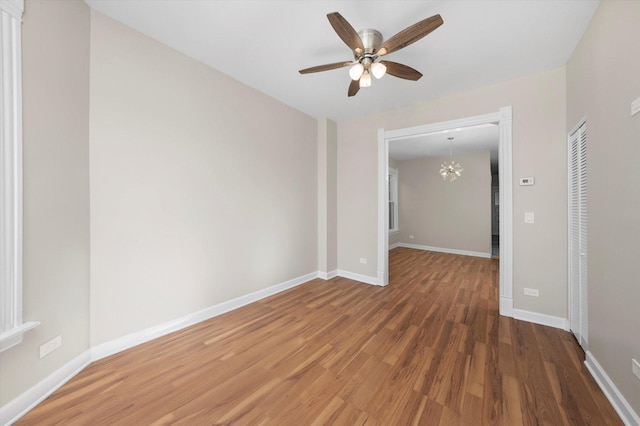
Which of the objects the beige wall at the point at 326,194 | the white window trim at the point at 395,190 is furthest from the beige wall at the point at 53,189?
the white window trim at the point at 395,190

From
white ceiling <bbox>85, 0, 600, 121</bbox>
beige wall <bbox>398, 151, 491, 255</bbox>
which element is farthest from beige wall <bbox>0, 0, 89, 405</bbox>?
beige wall <bbox>398, 151, 491, 255</bbox>

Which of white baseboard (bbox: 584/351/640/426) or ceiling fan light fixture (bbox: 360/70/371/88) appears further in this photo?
ceiling fan light fixture (bbox: 360/70/371/88)

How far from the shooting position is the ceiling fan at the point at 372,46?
1.59 m

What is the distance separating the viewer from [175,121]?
2.36 m

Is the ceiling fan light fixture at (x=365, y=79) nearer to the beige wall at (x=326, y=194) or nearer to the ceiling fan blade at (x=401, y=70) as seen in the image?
the ceiling fan blade at (x=401, y=70)

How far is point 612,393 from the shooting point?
1.51 m

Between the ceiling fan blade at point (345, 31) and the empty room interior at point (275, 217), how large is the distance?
0.04m

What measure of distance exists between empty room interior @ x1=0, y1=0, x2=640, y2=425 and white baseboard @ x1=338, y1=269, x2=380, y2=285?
1.44ft

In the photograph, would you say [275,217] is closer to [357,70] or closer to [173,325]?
[173,325]

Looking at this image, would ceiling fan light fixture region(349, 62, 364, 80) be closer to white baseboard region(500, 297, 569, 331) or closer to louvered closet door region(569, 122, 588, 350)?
louvered closet door region(569, 122, 588, 350)

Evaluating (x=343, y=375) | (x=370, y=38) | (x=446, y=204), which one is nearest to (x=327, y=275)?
(x=343, y=375)

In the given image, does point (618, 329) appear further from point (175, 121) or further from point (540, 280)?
point (175, 121)

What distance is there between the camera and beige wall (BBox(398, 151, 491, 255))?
620 centimetres

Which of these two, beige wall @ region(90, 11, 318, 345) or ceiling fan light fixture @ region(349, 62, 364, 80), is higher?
ceiling fan light fixture @ region(349, 62, 364, 80)
